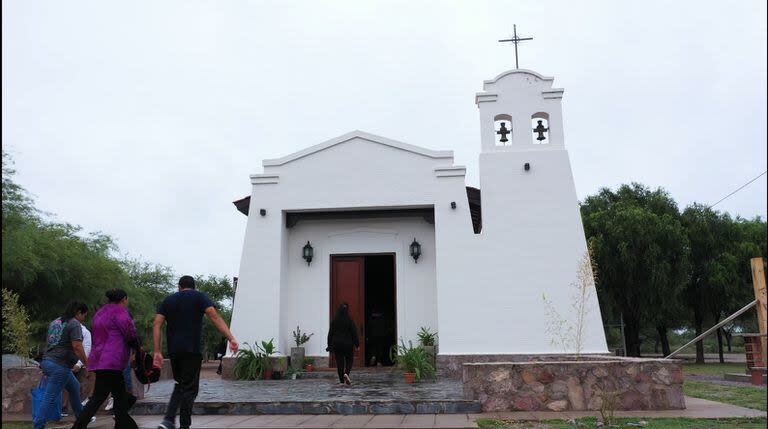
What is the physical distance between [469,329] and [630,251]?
10881 millimetres

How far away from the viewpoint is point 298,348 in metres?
13.8

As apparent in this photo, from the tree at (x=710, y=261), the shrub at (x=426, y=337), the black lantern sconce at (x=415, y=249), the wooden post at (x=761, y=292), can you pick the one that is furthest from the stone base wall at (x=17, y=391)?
the tree at (x=710, y=261)

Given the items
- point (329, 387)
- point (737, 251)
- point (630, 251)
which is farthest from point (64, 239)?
point (737, 251)

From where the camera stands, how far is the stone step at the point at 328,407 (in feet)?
27.5

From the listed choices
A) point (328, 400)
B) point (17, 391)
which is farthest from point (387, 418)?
point (17, 391)

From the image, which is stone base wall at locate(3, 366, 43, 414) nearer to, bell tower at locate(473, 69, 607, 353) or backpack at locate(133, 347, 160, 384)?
backpack at locate(133, 347, 160, 384)

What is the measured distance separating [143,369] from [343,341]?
15.8ft

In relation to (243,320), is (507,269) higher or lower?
higher

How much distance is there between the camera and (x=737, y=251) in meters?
23.4

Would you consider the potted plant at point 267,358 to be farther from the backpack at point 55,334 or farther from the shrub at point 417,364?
the backpack at point 55,334

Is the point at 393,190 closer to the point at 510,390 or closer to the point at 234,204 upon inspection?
the point at 234,204

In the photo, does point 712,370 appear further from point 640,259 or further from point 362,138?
point 362,138

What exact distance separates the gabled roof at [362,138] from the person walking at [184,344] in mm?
7842

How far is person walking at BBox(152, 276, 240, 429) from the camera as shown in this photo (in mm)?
6418
